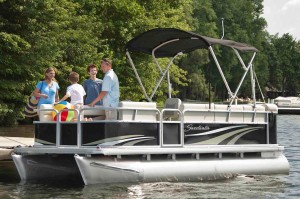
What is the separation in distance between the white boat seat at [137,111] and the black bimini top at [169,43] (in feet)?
6.43

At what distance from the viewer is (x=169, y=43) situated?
51.0 ft

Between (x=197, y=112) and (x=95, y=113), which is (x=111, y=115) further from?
(x=197, y=112)

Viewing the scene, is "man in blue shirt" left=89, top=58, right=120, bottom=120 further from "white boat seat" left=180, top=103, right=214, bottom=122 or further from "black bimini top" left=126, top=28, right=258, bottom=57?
"black bimini top" left=126, top=28, right=258, bottom=57

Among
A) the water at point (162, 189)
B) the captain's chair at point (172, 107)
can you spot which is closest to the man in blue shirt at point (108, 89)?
the captain's chair at point (172, 107)

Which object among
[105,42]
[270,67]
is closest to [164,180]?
[105,42]

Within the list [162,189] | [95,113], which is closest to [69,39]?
[95,113]

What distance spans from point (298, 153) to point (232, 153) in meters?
9.06

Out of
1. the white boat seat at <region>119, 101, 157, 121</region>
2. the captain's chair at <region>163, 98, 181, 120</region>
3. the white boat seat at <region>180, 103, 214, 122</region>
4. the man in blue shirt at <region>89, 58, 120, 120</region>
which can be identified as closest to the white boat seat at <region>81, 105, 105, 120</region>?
the man in blue shirt at <region>89, 58, 120, 120</region>

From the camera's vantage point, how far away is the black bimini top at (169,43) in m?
14.6

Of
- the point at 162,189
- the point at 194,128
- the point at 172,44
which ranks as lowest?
the point at 162,189

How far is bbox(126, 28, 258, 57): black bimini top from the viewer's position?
14586mm

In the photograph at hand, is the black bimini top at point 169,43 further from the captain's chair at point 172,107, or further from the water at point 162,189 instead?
the water at point 162,189

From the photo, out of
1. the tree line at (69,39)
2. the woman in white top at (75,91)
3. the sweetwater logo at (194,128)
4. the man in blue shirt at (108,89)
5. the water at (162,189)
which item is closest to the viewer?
the water at (162,189)

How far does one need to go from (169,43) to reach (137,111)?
3032mm
